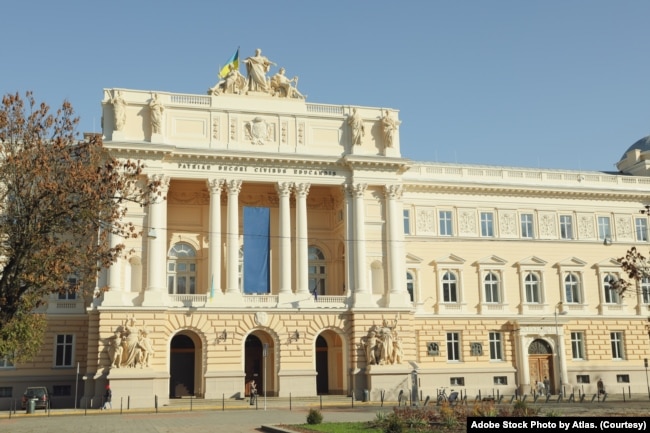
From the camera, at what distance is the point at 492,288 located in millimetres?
60938

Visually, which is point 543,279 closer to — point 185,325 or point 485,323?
point 485,323

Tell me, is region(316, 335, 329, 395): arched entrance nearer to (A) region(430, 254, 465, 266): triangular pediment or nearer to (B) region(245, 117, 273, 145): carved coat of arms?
(A) region(430, 254, 465, 266): triangular pediment

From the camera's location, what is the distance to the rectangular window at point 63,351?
52.9m

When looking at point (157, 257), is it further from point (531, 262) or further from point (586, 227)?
point (586, 227)

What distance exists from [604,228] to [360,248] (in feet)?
76.7

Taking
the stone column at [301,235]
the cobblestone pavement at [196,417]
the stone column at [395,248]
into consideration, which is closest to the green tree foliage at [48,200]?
the cobblestone pavement at [196,417]

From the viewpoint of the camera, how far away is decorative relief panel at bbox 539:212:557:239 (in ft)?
205

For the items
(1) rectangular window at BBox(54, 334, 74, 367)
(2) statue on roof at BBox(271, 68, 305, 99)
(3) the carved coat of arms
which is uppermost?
(2) statue on roof at BBox(271, 68, 305, 99)

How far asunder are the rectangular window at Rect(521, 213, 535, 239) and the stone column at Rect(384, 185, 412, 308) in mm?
12103

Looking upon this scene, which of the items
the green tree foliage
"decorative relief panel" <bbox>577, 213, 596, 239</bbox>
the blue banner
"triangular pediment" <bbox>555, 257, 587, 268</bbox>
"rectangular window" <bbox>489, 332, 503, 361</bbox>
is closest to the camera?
A: the green tree foliage

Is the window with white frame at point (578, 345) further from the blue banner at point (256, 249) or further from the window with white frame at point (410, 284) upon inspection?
the blue banner at point (256, 249)

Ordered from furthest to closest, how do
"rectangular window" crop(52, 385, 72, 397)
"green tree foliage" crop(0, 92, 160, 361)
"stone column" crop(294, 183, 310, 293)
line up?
1. "stone column" crop(294, 183, 310, 293)
2. "rectangular window" crop(52, 385, 72, 397)
3. "green tree foliage" crop(0, 92, 160, 361)

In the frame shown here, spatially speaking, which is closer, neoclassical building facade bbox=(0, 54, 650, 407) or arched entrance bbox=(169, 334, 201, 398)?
neoclassical building facade bbox=(0, 54, 650, 407)

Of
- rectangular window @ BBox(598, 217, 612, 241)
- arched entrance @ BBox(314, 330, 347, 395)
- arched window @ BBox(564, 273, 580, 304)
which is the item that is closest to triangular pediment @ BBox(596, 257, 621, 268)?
rectangular window @ BBox(598, 217, 612, 241)
